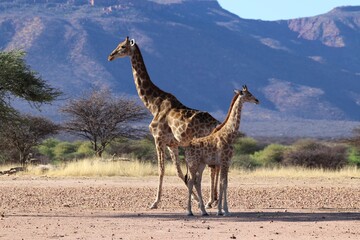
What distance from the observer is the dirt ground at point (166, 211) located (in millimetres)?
16625

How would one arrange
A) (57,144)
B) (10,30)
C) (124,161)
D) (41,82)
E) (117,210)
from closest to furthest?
(117,210) → (41,82) → (124,161) → (57,144) → (10,30)

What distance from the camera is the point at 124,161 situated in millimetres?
34969

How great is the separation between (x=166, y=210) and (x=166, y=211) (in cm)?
22

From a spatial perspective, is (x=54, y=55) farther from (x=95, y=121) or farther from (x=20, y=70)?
(x=20, y=70)

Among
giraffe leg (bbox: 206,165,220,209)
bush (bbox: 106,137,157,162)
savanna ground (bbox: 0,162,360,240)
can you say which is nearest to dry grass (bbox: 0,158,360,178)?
savanna ground (bbox: 0,162,360,240)

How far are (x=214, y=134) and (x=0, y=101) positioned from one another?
457 centimetres

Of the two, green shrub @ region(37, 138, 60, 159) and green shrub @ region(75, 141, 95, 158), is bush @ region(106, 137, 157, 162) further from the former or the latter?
green shrub @ region(37, 138, 60, 159)

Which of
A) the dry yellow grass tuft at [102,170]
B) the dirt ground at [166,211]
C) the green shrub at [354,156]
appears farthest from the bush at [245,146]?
the dirt ground at [166,211]

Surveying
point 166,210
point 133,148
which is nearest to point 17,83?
point 166,210

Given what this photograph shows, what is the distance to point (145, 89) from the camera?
21250 mm

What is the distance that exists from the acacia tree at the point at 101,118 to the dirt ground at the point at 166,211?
14.3 m

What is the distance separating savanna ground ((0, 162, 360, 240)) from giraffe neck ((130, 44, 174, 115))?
2.03m

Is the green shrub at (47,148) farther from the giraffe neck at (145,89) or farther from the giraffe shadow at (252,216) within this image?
the giraffe shadow at (252,216)

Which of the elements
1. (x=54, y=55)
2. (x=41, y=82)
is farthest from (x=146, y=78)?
(x=54, y=55)
